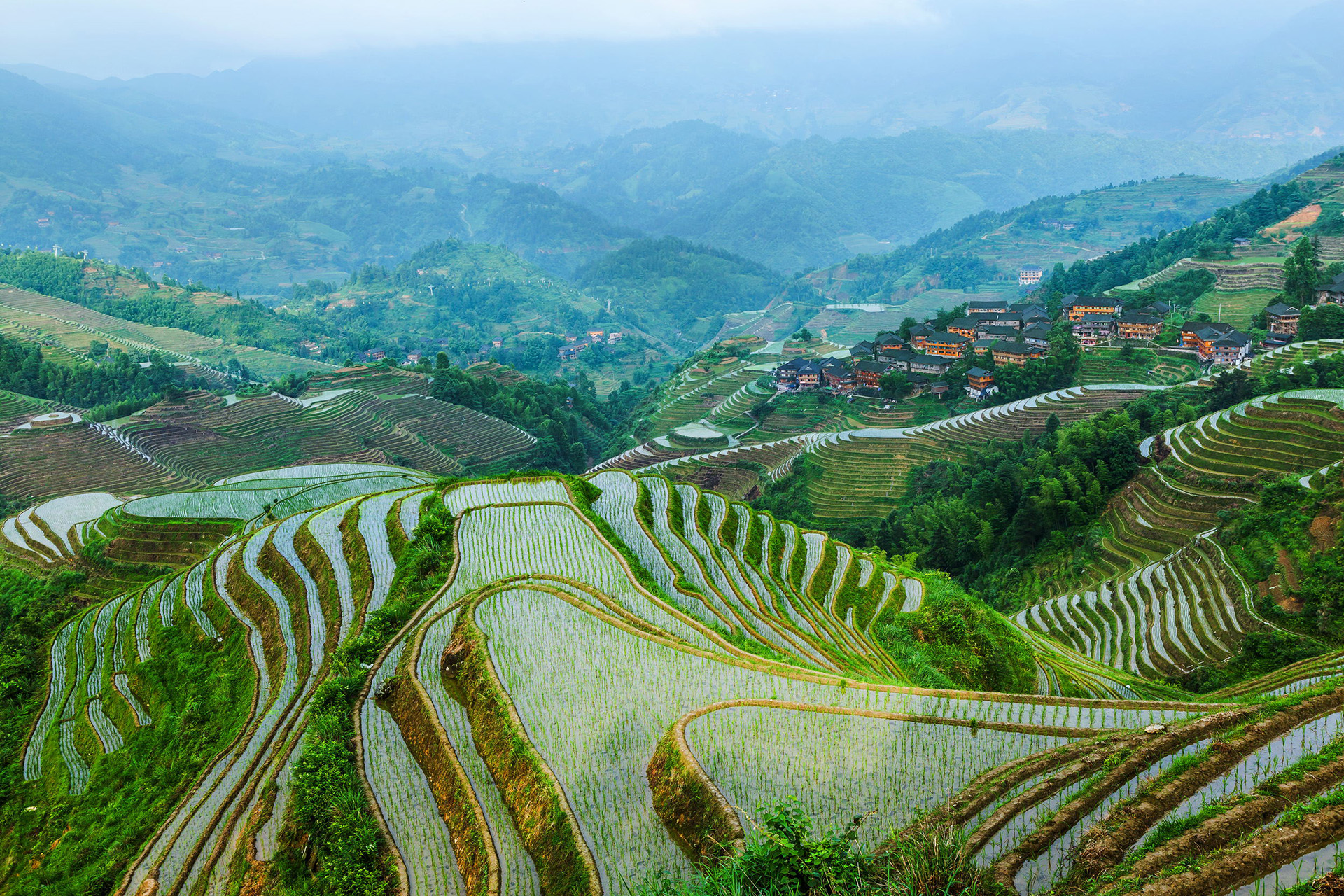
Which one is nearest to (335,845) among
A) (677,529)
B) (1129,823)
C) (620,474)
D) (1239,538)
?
(1129,823)

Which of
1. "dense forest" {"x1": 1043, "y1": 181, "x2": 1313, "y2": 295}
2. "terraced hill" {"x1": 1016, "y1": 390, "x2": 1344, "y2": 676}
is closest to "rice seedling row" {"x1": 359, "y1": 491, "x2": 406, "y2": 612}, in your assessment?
"terraced hill" {"x1": 1016, "y1": 390, "x2": 1344, "y2": 676}

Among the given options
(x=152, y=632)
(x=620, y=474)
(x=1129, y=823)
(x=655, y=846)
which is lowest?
(x=152, y=632)

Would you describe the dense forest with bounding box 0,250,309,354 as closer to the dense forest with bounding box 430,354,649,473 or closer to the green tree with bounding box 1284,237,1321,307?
the dense forest with bounding box 430,354,649,473

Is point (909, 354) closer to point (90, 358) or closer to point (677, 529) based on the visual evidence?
point (677, 529)

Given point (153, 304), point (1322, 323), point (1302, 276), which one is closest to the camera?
point (1322, 323)

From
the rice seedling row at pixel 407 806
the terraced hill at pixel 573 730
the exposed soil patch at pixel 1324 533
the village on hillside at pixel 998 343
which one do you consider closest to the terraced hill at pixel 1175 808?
the terraced hill at pixel 573 730

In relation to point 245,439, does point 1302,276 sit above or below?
above

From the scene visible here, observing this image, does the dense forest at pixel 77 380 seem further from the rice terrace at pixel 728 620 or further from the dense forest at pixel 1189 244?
the dense forest at pixel 1189 244

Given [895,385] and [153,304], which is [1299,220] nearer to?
[895,385]

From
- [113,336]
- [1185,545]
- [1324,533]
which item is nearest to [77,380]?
[113,336]
